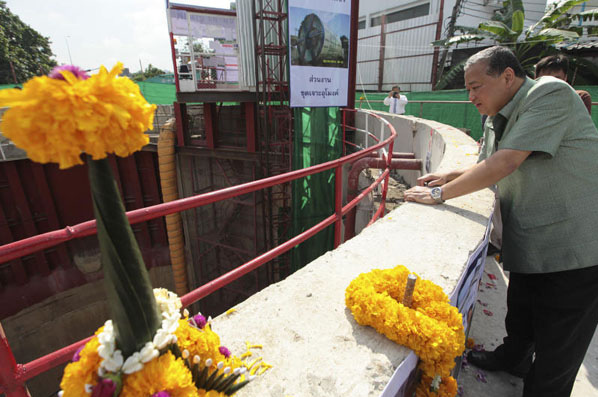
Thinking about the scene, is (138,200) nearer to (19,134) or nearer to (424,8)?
(19,134)

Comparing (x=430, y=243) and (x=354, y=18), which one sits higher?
(x=354, y=18)

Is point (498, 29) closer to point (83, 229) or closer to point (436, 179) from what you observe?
point (436, 179)

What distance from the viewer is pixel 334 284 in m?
1.75

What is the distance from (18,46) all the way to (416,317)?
41.6 metres

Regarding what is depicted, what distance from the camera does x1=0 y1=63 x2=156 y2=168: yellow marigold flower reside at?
55cm

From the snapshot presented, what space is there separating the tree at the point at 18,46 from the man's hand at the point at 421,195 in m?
30.9

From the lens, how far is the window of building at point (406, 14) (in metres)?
17.7

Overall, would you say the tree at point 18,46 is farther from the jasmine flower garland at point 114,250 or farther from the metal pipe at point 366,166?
the jasmine flower garland at point 114,250

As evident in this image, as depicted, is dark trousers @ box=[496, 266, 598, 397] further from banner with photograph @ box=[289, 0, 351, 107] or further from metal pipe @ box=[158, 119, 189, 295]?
metal pipe @ box=[158, 119, 189, 295]

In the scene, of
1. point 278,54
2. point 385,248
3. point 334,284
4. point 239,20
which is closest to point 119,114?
point 334,284

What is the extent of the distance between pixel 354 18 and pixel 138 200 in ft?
28.4

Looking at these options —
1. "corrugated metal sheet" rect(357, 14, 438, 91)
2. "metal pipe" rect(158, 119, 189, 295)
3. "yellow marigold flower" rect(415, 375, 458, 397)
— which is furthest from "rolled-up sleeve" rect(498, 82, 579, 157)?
"corrugated metal sheet" rect(357, 14, 438, 91)

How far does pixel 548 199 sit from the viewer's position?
65.3 inches

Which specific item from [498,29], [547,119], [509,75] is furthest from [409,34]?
[547,119]
